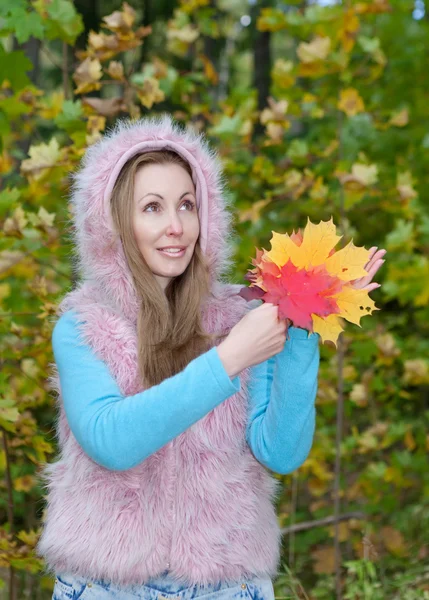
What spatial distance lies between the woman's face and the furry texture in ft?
0.21

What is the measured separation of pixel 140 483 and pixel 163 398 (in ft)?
0.97

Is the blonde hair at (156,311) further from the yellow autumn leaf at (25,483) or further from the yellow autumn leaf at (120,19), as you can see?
the yellow autumn leaf at (25,483)

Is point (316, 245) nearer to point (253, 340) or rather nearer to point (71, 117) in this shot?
point (253, 340)

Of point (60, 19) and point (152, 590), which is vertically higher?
point (60, 19)

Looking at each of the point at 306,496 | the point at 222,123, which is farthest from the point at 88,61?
the point at 306,496

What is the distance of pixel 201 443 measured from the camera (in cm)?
167

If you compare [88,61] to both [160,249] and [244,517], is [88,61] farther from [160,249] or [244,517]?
[244,517]

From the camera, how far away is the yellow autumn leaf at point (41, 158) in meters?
2.40

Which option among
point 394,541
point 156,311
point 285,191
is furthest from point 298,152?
point 394,541

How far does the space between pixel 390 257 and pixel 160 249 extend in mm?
2550

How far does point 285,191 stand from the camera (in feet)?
10.0

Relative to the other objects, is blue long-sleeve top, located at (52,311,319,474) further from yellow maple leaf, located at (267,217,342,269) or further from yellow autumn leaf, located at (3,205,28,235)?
yellow autumn leaf, located at (3,205,28,235)

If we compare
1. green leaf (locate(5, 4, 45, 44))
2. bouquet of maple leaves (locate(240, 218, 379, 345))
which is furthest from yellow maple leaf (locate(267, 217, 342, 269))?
green leaf (locate(5, 4, 45, 44))

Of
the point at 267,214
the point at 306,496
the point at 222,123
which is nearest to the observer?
the point at 222,123
